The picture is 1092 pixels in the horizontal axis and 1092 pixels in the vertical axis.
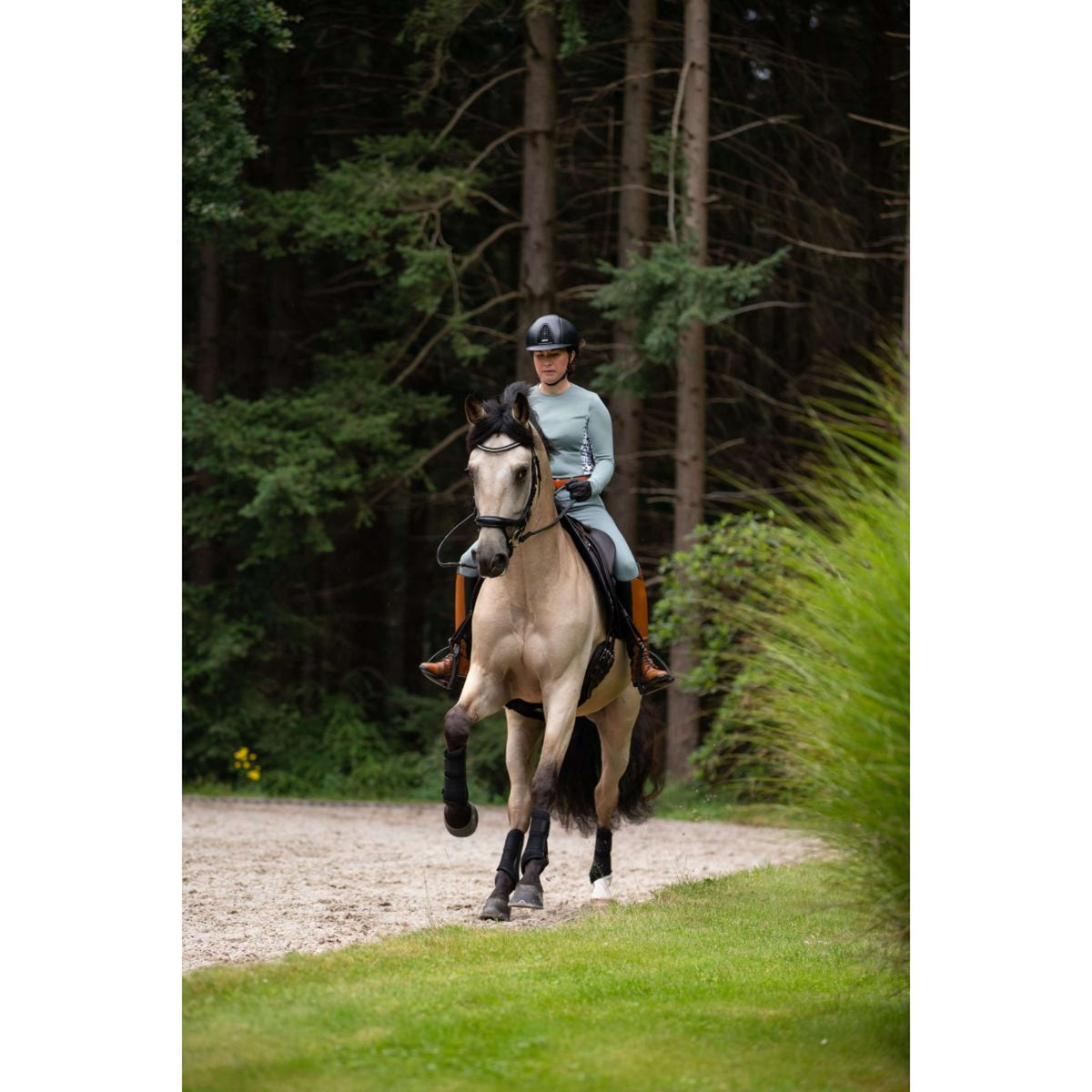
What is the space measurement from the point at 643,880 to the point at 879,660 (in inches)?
170

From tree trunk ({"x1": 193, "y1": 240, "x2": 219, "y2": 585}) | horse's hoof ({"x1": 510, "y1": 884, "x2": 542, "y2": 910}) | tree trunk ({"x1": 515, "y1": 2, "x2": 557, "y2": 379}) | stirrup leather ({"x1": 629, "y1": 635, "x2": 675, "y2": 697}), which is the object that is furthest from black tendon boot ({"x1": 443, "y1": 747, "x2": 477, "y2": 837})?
tree trunk ({"x1": 193, "y1": 240, "x2": 219, "y2": 585})

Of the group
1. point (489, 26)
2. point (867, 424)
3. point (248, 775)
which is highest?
point (489, 26)

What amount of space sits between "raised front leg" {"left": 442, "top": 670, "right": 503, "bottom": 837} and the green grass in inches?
35.3

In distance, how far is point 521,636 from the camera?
6000 millimetres

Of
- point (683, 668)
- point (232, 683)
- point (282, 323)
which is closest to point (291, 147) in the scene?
point (282, 323)

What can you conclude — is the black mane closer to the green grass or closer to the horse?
the horse

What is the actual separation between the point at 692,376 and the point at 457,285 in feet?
8.29

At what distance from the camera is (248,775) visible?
45.0ft

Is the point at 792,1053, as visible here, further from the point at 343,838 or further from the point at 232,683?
the point at 232,683

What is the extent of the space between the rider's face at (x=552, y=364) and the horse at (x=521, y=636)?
43 centimetres

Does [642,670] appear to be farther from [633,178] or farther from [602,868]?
[633,178]

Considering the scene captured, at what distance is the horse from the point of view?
18.1 feet

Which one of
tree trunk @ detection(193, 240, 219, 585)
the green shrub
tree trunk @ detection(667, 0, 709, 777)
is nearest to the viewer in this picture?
the green shrub

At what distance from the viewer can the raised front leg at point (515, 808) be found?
19.7 ft
